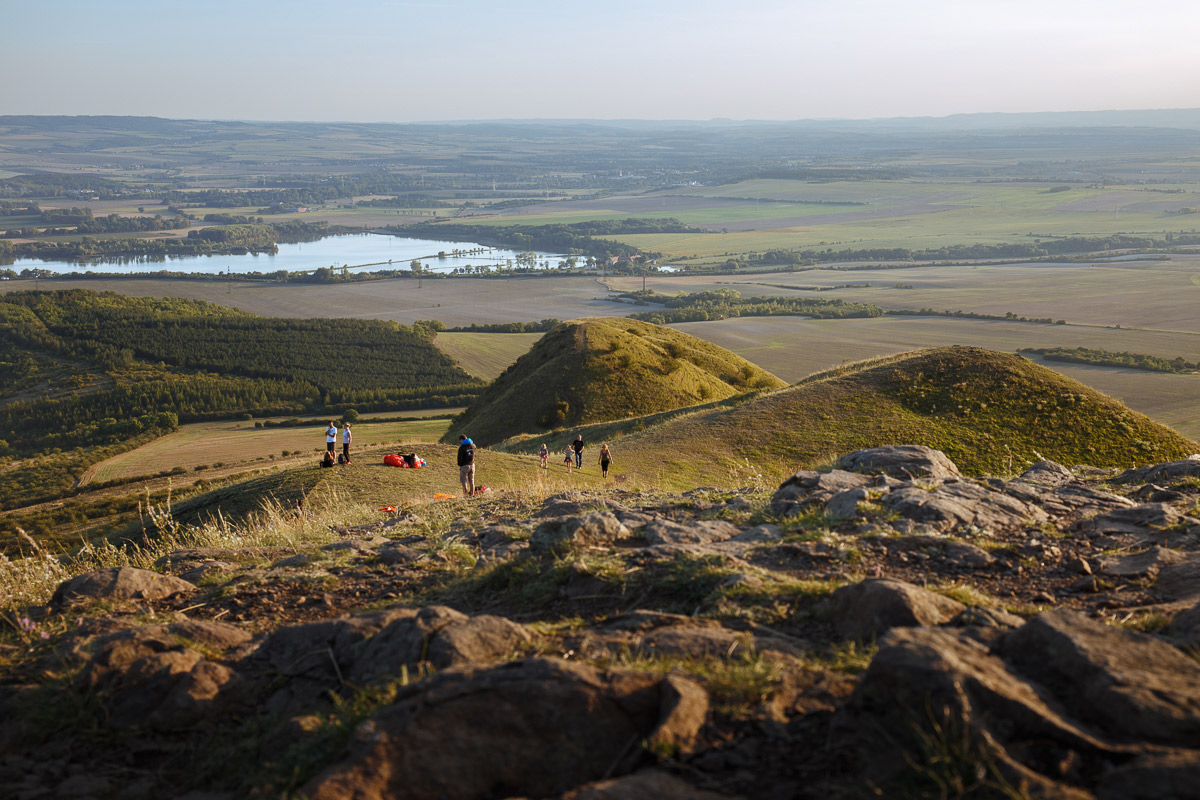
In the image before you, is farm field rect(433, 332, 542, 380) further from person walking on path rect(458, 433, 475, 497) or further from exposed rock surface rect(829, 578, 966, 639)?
exposed rock surface rect(829, 578, 966, 639)

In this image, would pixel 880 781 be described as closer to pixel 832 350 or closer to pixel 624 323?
pixel 624 323

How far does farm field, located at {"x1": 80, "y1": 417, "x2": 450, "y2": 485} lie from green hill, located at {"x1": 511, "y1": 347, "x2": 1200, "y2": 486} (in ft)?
130

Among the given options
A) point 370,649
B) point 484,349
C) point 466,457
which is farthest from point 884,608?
point 484,349

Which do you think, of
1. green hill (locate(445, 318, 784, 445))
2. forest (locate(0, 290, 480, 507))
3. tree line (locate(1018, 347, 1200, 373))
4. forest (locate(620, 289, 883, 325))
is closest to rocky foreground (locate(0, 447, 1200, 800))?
green hill (locate(445, 318, 784, 445))

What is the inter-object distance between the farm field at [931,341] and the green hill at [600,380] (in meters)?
23.8

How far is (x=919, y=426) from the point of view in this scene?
31547mm

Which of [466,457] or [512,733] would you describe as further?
[466,457]

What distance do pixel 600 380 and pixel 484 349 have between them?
259 feet

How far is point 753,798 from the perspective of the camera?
4.04 meters

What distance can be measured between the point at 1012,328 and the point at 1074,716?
116214mm

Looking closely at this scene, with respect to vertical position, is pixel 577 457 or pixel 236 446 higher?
pixel 577 457

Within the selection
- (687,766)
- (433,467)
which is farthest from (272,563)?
(433,467)

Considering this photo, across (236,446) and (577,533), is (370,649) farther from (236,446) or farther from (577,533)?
(236,446)

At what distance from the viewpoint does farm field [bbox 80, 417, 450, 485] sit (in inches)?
2849
